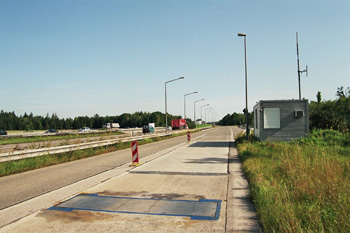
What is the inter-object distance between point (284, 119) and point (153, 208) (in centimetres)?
1649

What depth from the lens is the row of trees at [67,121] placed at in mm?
131375

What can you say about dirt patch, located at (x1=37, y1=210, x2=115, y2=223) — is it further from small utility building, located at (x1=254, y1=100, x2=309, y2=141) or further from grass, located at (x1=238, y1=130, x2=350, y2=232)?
small utility building, located at (x1=254, y1=100, x2=309, y2=141)

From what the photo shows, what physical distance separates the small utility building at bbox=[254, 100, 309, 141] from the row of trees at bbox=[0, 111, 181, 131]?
115818mm

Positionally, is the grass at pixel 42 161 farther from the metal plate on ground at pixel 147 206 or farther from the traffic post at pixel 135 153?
the metal plate on ground at pixel 147 206

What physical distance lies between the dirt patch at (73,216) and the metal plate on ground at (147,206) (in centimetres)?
22

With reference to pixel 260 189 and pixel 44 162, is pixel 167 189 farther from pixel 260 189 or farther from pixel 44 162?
pixel 44 162

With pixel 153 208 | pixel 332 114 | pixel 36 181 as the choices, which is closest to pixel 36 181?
pixel 36 181

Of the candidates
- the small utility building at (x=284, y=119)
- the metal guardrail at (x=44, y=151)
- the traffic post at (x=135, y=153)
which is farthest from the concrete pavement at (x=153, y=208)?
the small utility building at (x=284, y=119)

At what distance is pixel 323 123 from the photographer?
2816 cm

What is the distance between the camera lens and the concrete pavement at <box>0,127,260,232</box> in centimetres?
522

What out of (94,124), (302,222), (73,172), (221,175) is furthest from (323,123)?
(94,124)

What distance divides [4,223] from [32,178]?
16.9 ft

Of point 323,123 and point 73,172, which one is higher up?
point 323,123

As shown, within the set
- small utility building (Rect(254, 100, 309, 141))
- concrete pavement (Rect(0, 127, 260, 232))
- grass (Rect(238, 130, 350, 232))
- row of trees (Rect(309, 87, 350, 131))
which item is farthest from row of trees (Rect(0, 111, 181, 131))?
grass (Rect(238, 130, 350, 232))
